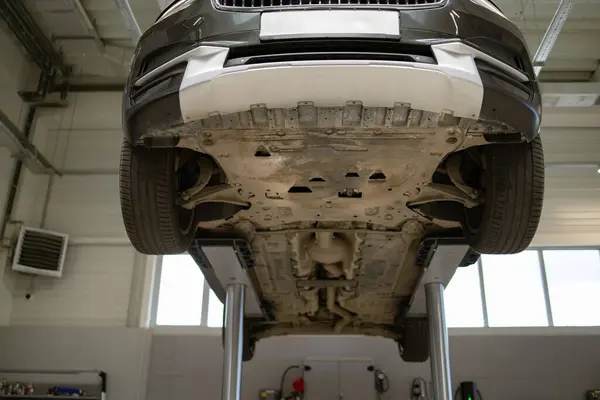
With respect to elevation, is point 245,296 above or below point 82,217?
below

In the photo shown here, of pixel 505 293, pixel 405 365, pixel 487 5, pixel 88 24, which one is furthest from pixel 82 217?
pixel 487 5

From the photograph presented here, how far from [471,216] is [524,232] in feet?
0.87

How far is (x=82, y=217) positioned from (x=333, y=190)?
587cm

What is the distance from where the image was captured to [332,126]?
1.77 metres

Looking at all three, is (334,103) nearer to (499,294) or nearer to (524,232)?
(524,232)

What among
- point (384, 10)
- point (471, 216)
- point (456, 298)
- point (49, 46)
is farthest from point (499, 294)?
point (49, 46)

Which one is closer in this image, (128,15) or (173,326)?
(128,15)

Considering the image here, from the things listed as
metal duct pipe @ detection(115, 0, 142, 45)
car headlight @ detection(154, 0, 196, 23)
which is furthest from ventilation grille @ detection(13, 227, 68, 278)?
car headlight @ detection(154, 0, 196, 23)

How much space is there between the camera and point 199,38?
1.79 m

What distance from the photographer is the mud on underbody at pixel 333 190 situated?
178 cm

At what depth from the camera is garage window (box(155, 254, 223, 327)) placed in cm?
682

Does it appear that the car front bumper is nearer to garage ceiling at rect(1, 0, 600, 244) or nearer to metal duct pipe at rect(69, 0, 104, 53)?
garage ceiling at rect(1, 0, 600, 244)

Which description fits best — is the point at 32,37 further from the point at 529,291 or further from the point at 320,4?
the point at 529,291

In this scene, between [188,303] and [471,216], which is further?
[188,303]
